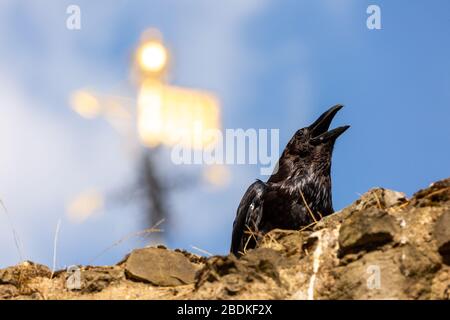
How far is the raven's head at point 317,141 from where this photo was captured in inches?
571

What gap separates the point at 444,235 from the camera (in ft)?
28.2

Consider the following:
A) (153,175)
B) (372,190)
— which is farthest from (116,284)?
(153,175)

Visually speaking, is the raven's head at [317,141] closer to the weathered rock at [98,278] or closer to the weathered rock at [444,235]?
the weathered rock at [98,278]

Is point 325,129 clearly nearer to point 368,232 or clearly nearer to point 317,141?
point 317,141

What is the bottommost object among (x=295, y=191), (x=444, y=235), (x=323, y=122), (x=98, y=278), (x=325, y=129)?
(x=98, y=278)

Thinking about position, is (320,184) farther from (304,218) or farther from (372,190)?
(372,190)

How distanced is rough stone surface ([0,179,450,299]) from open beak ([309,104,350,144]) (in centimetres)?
434

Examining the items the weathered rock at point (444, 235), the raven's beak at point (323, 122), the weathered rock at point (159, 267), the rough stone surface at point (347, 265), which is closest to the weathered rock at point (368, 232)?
the rough stone surface at point (347, 265)

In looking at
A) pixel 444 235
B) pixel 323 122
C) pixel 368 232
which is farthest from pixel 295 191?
pixel 444 235

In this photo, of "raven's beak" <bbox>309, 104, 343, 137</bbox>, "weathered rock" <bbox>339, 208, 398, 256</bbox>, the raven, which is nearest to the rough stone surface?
"weathered rock" <bbox>339, 208, 398, 256</bbox>

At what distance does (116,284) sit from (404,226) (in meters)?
3.13

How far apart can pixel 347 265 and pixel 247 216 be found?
486 cm

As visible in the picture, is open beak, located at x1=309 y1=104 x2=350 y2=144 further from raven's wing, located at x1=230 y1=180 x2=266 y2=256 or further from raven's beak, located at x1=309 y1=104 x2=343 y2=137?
raven's wing, located at x1=230 y1=180 x2=266 y2=256
